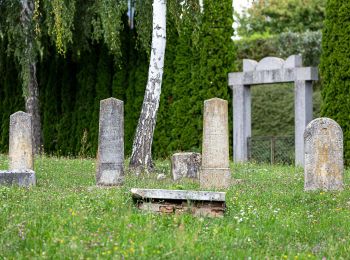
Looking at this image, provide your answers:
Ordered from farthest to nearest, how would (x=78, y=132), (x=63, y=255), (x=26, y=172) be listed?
(x=78, y=132)
(x=26, y=172)
(x=63, y=255)

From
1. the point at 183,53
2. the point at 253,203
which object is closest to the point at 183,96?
the point at 183,53

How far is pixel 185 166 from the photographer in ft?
49.9

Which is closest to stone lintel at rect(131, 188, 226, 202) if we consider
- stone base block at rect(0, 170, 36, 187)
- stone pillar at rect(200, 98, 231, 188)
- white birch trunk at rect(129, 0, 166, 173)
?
stone base block at rect(0, 170, 36, 187)

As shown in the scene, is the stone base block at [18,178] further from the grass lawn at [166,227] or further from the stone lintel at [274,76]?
the stone lintel at [274,76]

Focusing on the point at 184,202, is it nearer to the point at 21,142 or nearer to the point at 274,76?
the point at 21,142

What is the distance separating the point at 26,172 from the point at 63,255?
217 inches

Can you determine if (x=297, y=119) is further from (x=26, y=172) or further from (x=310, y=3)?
(x=310, y=3)

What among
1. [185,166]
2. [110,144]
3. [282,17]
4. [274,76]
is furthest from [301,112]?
[282,17]

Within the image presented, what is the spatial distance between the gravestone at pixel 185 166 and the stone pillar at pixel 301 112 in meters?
5.55

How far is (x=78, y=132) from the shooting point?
25.0 m

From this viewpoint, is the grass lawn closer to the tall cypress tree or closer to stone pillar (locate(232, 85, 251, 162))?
the tall cypress tree

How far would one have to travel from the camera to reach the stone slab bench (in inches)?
388

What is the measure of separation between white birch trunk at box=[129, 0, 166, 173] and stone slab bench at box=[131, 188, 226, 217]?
633 centimetres

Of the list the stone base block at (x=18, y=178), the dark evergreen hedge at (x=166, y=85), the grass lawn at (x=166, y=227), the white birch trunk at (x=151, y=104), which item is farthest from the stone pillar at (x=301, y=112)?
the stone base block at (x=18, y=178)
